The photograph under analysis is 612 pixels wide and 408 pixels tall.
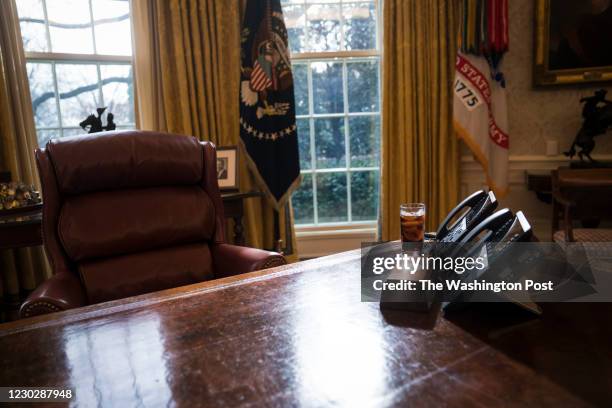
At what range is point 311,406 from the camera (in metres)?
0.62

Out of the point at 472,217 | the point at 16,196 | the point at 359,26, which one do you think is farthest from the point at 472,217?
the point at 359,26

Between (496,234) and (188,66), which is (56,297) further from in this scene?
(188,66)

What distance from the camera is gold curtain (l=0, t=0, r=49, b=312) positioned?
2.46 meters

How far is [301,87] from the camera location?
3213mm

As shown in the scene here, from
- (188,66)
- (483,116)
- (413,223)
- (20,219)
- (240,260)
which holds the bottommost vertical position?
(240,260)

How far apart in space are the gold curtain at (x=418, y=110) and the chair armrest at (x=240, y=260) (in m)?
1.61

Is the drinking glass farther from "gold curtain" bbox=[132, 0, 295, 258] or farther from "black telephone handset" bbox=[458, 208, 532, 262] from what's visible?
"gold curtain" bbox=[132, 0, 295, 258]

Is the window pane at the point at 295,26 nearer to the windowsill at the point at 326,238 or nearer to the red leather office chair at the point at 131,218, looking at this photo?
the windowsill at the point at 326,238

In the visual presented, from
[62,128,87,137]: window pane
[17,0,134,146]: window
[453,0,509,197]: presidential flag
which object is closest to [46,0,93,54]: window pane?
[17,0,134,146]: window

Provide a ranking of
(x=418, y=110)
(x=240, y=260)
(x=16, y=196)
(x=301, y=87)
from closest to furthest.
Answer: (x=240, y=260) < (x=16, y=196) < (x=418, y=110) < (x=301, y=87)

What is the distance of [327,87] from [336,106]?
146 mm

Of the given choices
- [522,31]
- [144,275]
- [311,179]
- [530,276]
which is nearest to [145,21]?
[311,179]

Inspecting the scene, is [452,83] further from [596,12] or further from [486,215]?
[486,215]

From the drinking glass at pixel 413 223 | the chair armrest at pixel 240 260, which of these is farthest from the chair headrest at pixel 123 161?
the drinking glass at pixel 413 223
